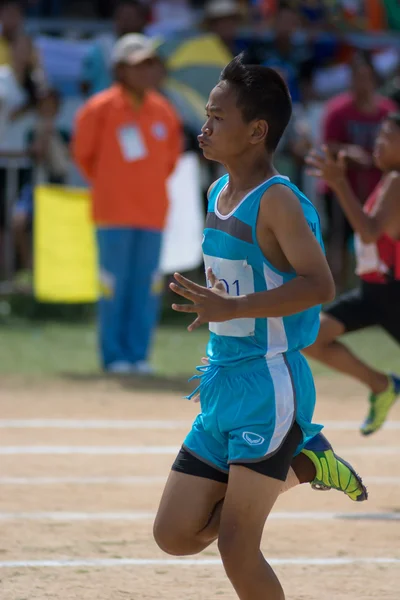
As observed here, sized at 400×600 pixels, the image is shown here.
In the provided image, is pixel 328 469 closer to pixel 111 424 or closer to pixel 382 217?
pixel 382 217

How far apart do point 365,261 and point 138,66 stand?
4.02 metres

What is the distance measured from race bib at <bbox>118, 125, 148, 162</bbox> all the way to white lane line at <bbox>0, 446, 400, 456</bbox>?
3548 millimetres

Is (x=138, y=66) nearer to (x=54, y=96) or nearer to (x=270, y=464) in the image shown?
(x=54, y=96)

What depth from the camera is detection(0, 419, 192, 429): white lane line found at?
8.80 meters

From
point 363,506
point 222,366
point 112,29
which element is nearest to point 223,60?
point 112,29

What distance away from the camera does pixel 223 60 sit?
1470cm

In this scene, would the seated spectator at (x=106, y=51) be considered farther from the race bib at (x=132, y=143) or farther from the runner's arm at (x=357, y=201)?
the runner's arm at (x=357, y=201)

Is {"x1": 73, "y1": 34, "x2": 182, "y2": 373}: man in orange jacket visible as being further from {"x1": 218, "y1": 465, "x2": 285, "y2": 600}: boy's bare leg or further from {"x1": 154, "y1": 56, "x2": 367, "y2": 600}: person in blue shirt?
{"x1": 218, "y1": 465, "x2": 285, "y2": 600}: boy's bare leg

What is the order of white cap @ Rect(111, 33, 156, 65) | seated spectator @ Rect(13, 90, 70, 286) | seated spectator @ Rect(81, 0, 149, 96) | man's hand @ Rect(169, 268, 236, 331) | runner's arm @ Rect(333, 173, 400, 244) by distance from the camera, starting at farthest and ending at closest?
seated spectator @ Rect(13, 90, 70, 286), seated spectator @ Rect(81, 0, 149, 96), white cap @ Rect(111, 33, 156, 65), runner's arm @ Rect(333, 173, 400, 244), man's hand @ Rect(169, 268, 236, 331)

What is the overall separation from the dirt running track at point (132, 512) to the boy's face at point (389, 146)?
1753 mm

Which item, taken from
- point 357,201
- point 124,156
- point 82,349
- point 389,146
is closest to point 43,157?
point 82,349

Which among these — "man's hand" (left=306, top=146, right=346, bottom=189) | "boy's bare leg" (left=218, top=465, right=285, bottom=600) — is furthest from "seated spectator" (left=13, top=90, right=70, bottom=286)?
"boy's bare leg" (left=218, top=465, right=285, bottom=600)

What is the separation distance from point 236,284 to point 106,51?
32.2 ft

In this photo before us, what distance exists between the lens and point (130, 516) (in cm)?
638
